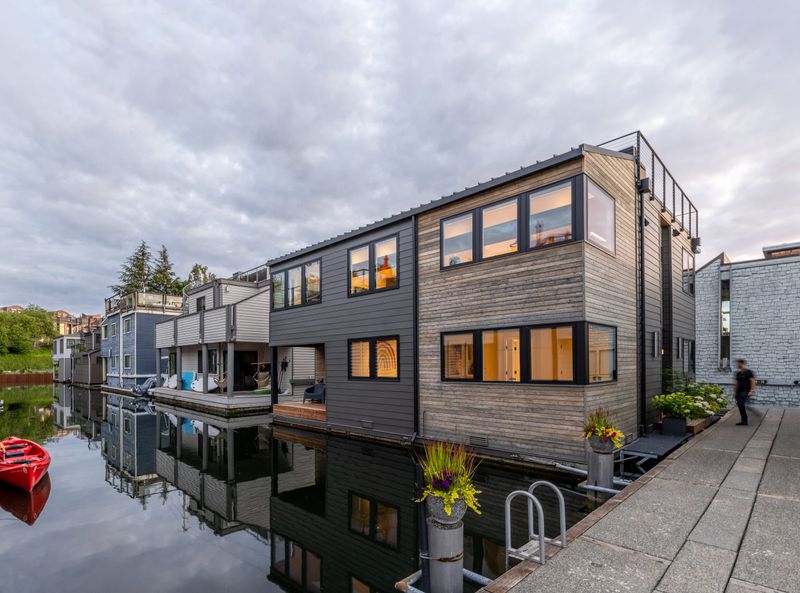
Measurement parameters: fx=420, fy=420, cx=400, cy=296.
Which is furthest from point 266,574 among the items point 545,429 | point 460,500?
point 545,429

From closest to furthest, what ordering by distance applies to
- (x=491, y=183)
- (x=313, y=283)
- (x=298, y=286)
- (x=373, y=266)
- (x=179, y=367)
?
(x=491, y=183) < (x=373, y=266) < (x=313, y=283) < (x=298, y=286) < (x=179, y=367)

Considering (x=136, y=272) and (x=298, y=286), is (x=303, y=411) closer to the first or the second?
(x=298, y=286)

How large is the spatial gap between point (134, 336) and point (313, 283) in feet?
76.8

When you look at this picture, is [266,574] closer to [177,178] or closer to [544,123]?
[544,123]

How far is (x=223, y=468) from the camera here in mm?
10031

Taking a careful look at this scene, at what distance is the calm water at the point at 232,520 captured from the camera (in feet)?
16.6

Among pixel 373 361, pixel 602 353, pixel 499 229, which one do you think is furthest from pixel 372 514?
pixel 499 229

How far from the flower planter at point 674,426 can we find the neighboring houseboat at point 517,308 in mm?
425

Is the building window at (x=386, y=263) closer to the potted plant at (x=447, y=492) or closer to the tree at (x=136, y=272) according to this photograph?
the potted plant at (x=447, y=492)

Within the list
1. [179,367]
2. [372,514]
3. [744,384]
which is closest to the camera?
[372,514]

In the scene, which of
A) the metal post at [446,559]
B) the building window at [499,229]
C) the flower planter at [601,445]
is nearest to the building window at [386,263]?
the building window at [499,229]

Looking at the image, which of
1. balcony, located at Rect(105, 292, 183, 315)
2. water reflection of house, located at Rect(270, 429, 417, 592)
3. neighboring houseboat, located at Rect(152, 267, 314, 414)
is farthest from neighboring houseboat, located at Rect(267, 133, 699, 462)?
balcony, located at Rect(105, 292, 183, 315)

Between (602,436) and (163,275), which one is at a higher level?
(163,275)

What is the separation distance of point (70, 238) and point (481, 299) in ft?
250
